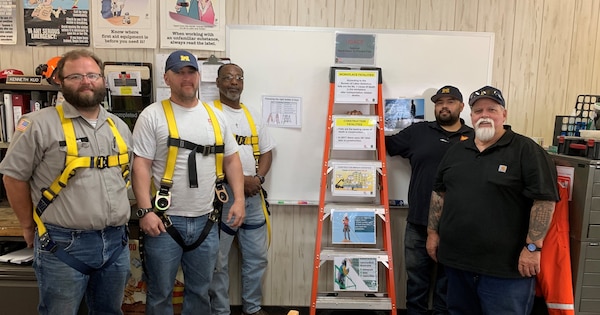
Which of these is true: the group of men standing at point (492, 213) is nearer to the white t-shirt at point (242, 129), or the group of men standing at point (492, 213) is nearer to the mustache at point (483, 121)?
the mustache at point (483, 121)

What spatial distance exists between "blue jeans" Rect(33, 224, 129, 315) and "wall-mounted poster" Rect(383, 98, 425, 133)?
187 cm

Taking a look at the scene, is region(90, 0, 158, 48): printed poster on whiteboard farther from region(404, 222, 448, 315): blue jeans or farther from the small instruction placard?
region(404, 222, 448, 315): blue jeans

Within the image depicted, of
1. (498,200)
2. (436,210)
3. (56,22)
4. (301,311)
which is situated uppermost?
(56,22)

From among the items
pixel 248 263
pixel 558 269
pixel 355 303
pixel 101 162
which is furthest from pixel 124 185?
pixel 558 269

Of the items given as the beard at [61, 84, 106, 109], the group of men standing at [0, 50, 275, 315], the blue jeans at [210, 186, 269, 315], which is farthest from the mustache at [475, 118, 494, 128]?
the beard at [61, 84, 106, 109]

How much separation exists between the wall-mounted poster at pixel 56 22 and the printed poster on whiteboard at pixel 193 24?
21.3 inches

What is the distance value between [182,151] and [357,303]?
4.83ft

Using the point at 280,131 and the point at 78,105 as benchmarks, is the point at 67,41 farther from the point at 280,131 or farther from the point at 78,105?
the point at 280,131

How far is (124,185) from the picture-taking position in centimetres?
190

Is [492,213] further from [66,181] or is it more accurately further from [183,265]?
[66,181]

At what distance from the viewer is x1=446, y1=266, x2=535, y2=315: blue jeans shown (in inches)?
75.5

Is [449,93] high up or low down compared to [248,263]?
up

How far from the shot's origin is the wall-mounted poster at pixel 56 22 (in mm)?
2771

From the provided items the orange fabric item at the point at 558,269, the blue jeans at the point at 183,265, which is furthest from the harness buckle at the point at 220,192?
the orange fabric item at the point at 558,269
